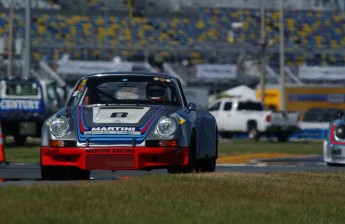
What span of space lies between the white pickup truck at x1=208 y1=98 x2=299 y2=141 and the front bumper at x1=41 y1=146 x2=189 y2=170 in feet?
117

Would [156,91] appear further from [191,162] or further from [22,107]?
[22,107]

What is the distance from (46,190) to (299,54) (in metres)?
67.8

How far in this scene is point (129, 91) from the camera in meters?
14.7

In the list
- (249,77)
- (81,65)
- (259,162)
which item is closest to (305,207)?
(259,162)

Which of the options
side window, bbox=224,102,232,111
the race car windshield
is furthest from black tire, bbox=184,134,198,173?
side window, bbox=224,102,232,111

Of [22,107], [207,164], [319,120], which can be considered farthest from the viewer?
[319,120]

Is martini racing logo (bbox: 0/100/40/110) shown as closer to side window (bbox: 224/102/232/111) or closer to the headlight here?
side window (bbox: 224/102/232/111)

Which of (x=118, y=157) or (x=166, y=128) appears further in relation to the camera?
(x=166, y=128)

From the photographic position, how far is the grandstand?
71.9 meters

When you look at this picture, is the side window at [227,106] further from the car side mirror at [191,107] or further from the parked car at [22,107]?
the car side mirror at [191,107]

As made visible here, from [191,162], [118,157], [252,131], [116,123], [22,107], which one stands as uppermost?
[116,123]

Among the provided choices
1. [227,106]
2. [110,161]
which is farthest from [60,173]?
[227,106]

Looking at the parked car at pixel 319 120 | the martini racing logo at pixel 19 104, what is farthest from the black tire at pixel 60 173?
the parked car at pixel 319 120

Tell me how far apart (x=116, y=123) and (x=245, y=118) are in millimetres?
38035
